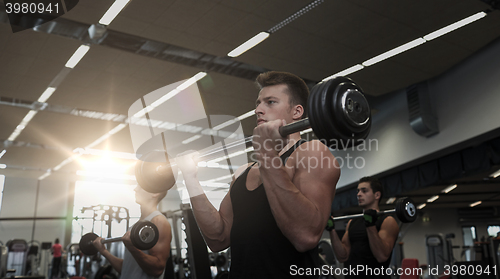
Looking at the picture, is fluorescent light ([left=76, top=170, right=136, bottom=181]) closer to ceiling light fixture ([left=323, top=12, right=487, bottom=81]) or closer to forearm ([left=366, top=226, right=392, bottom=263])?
ceiling light fixture ([left=323, top=12, right=487, bottom=81])

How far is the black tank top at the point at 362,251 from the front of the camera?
97.2 inches

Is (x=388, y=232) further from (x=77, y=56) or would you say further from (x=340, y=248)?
(x=77, y=56)

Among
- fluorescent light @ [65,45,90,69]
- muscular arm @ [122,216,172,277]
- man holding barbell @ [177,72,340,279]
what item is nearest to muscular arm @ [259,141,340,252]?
man holding barbell @ [177,72,340,279]

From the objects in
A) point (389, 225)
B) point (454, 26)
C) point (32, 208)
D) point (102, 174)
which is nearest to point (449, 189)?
point (454, 26)

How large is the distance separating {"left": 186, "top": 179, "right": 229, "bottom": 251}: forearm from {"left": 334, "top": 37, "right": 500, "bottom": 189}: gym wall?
5079mm

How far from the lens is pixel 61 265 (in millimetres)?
9234

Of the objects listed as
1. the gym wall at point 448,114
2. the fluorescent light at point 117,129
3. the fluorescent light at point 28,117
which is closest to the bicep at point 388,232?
the gym wall at point 448,114

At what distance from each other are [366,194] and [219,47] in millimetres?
3057

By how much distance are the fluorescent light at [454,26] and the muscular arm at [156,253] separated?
431 cm

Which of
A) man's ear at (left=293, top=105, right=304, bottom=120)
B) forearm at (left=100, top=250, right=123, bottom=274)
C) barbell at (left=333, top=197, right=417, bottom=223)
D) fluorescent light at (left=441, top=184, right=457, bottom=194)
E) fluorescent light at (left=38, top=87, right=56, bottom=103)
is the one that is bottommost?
forearm at (left=100, top=250, right=123, bottom=274)

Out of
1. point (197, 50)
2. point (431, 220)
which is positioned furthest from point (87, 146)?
point (431, 220)

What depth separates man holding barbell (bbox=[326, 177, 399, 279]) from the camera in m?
2.45

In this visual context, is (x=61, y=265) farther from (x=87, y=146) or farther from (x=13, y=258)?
(x=87, y=146)

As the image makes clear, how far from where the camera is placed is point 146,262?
1.99m
